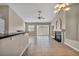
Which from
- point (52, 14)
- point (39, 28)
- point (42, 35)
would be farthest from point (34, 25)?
point (52, 14)

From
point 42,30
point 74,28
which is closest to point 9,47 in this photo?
point 42,30

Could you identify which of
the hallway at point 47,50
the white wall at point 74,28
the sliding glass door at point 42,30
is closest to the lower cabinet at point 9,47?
the hallway at point 47,50

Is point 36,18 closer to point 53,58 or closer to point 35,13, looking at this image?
point 35,13

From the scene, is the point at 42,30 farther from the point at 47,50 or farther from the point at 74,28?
the point at 74,28

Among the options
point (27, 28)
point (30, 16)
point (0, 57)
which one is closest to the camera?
point (0, 57)

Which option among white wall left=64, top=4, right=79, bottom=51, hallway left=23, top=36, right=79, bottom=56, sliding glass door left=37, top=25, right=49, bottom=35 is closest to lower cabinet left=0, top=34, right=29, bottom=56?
hallway left=23, top=36, right=79, bottom=56

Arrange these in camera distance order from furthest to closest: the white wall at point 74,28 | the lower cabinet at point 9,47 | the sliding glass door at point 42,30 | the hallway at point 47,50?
1. the sliding glass door at point 42,30
2. the white wall at point 74,28
3. the hallway at point 47,50
4. the lower cabinet at point 9,47

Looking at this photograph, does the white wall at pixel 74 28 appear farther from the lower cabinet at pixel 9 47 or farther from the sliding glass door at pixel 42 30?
the lower cabinet at pixel 9 47

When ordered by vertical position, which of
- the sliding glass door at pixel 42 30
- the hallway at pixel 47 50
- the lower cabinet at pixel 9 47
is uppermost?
the sliding glass door at pixel 42 30

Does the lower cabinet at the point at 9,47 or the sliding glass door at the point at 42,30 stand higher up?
the sliding glass door at the point at 42,30

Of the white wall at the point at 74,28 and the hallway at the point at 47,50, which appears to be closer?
the hallway at the point at 47,50

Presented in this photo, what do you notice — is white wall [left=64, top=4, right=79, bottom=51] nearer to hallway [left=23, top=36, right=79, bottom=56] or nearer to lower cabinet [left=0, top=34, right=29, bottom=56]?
hallway [left=23, top=36, right=79, bottom=56]

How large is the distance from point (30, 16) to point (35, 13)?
0.56ft

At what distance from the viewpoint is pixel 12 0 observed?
1694 mm
